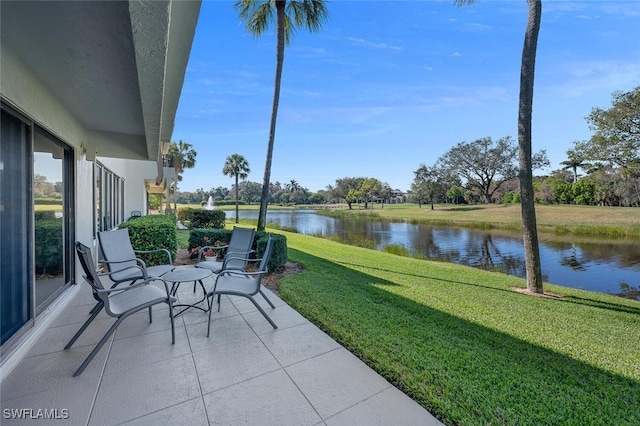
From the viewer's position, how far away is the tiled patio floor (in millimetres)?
1748

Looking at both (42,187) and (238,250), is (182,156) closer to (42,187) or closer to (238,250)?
(238,250)

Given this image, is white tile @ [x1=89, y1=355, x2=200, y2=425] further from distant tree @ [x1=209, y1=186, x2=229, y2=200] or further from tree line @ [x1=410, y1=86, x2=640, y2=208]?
distant tree @ [x1=209, y1=186, x2=229, y2=200]

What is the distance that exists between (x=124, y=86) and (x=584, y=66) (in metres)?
12.2

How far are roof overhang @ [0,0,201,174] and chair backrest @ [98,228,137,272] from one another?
169 cm

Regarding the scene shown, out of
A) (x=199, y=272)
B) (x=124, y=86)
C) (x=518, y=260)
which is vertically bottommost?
(x=518, y=260)

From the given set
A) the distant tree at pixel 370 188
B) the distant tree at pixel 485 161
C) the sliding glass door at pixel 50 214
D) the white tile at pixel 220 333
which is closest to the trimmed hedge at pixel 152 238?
the sliding glass door at pixel 50 214

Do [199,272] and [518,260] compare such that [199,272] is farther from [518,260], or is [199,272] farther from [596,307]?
[518,260]

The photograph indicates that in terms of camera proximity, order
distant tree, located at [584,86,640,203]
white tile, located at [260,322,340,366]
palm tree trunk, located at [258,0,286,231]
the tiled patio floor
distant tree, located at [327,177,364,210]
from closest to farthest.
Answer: the tiled patio floor, white tile, located at [260,322,340,366], palm tree trunk, located at [258,0,286,231], distant tree, located at [584,86,640,203], distant tree, located at [327,177,364,210]

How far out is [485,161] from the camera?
38562 mm

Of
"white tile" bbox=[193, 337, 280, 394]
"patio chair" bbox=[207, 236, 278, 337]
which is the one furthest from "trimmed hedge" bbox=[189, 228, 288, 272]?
"white tile" bbox=[193, 337, 280, 394]

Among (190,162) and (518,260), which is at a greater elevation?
(190,162)

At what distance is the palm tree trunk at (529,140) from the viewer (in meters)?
4.97

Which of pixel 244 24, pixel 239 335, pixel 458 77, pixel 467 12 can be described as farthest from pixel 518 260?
pixel 244 24

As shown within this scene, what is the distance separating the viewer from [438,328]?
3.12 meters
